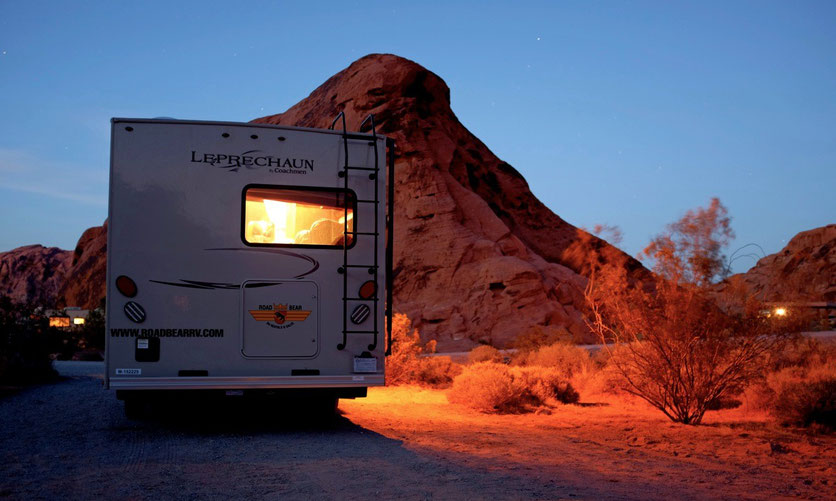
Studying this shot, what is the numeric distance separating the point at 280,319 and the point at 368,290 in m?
1.03

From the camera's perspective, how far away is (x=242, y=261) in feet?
26.8

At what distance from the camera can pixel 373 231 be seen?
857cm

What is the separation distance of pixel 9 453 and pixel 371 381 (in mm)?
3576

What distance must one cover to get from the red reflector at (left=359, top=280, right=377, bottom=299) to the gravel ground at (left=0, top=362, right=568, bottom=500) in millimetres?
1584

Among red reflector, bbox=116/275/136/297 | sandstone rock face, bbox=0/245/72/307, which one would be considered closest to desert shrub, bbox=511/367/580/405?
red reflector, bbox=116/275/136/297

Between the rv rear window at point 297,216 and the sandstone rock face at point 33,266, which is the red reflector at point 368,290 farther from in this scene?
the sandstone rock face at point 33,266

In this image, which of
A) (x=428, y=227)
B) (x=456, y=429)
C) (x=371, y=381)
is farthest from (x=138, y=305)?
(x=428, y=227)

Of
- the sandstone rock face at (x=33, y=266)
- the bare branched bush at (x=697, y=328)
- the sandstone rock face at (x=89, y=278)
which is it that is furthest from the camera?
the sandstone rock face at (x=33, y=266)

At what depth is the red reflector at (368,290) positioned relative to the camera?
843 centimetres

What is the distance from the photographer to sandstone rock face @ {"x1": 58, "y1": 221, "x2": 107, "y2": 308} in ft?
182

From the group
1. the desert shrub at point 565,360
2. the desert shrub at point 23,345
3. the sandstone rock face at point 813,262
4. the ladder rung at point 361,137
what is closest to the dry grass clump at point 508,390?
the desert shrub at point 565,360

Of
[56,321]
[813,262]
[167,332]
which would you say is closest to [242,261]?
[167,332]

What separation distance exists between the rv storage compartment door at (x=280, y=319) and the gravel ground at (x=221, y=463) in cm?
98

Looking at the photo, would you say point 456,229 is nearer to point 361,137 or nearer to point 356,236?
point 361,137
